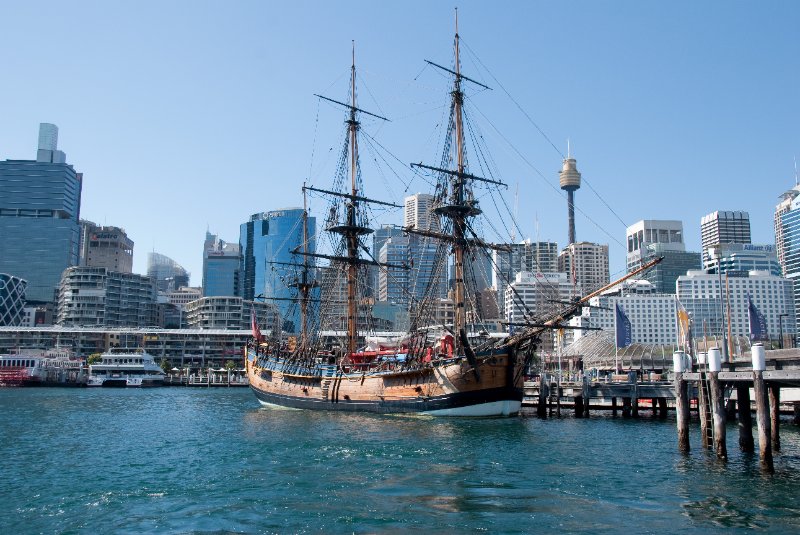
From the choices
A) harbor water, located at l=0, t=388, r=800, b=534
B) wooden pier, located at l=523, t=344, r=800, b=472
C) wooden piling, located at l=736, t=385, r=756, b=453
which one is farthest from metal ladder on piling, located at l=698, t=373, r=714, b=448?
wooden piling, located at l=736, t=385, r=756, b=453

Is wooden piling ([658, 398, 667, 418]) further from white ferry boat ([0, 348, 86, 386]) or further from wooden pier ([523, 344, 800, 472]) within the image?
white ferry boat ([0, 348, 86, 386])

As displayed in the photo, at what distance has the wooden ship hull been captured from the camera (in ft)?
171

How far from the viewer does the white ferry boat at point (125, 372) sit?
443 feet

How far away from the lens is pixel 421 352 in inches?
2202

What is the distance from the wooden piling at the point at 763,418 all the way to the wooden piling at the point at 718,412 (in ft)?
6.65

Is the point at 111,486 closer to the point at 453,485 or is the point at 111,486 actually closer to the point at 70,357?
the point at 453,485

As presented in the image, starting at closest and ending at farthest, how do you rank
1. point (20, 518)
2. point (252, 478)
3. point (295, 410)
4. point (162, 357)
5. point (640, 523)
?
point (640, 523) < point (20, 518) < point (252, 478) < point (295, 410) < point (162, 357)

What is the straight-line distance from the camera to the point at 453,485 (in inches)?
1034

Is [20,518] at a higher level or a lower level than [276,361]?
lower

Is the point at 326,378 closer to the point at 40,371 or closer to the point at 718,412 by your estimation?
the point at 718,412

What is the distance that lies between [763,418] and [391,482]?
45.4ft

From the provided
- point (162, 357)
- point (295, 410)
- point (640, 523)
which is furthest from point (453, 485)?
point (162, 357)

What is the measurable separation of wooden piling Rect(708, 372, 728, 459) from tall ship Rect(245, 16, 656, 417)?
1901 centimetres

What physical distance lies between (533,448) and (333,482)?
13.5m
